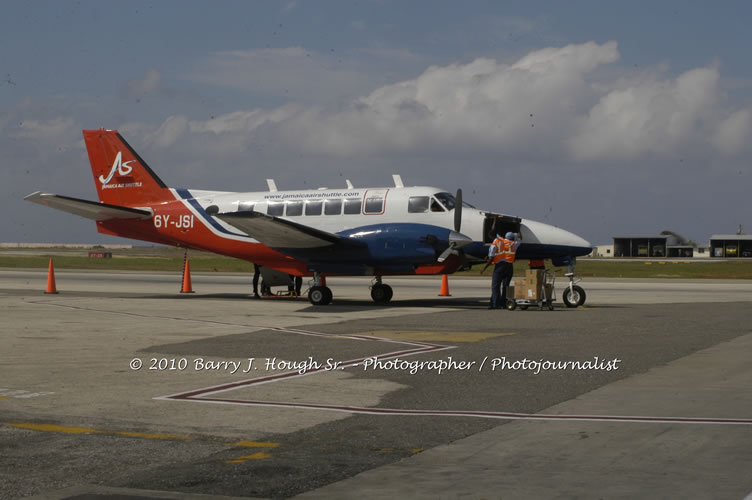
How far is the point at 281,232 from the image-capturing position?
76.8 ft

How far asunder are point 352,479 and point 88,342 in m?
9.82

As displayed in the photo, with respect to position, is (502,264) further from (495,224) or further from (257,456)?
(257,456)

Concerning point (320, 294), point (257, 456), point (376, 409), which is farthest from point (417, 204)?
point (257, 456)

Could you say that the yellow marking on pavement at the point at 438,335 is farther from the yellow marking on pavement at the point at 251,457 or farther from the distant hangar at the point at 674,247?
the distant hangar at the point at 674,247

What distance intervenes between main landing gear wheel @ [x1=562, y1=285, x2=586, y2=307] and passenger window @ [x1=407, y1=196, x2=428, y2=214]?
4625 mm

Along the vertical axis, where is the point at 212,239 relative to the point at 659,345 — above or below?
above

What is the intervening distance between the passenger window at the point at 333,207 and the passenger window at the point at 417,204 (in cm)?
235

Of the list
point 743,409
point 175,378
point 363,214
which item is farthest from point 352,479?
point 363,214

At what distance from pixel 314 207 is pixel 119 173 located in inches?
314

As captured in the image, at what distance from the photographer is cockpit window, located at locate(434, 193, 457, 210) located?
23.6 meters

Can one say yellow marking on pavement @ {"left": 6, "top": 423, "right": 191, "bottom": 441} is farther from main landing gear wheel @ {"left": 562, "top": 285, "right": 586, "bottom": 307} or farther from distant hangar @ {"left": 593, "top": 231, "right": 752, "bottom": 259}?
distant hangar @ {"left": 593, "top": 231, "right": 752, "bottom": 259}

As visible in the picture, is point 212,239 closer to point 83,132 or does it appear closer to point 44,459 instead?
point 83,132

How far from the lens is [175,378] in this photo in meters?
10.5

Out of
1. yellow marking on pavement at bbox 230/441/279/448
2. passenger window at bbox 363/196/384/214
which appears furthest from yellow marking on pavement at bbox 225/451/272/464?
passenger window at bbox 363/196/384/214
